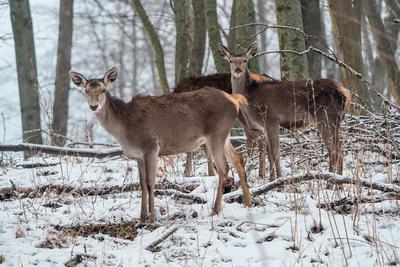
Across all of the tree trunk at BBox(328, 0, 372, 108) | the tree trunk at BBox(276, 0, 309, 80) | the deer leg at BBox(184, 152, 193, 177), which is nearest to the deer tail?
the deer leg at BBox(184, 152, 193, 177)

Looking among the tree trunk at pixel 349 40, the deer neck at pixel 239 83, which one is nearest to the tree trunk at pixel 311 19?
the tree trunk at pixel 349 40

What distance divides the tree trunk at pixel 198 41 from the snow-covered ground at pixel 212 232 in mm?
7846

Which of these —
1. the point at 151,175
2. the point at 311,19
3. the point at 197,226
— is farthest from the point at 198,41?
the point at 197,226

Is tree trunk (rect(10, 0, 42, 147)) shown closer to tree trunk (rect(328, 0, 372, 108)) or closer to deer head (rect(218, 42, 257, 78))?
deer head (rect(218, 42, 257, 78))

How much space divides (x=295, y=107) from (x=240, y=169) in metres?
2.12

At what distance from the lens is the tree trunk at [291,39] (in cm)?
1237

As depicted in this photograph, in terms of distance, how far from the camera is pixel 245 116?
10070 mm

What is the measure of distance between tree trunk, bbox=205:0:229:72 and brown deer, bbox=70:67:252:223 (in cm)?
572

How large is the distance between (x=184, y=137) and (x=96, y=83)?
124cm

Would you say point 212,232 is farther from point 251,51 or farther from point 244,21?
point 244,21

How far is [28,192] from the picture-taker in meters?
8.74

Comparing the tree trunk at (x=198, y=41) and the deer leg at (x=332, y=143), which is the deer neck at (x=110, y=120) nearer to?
the deer leg at (x=332, y=143)

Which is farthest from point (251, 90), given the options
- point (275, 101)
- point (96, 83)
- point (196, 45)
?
point (196, 45)

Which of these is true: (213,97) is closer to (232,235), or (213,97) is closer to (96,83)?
(96,83)
